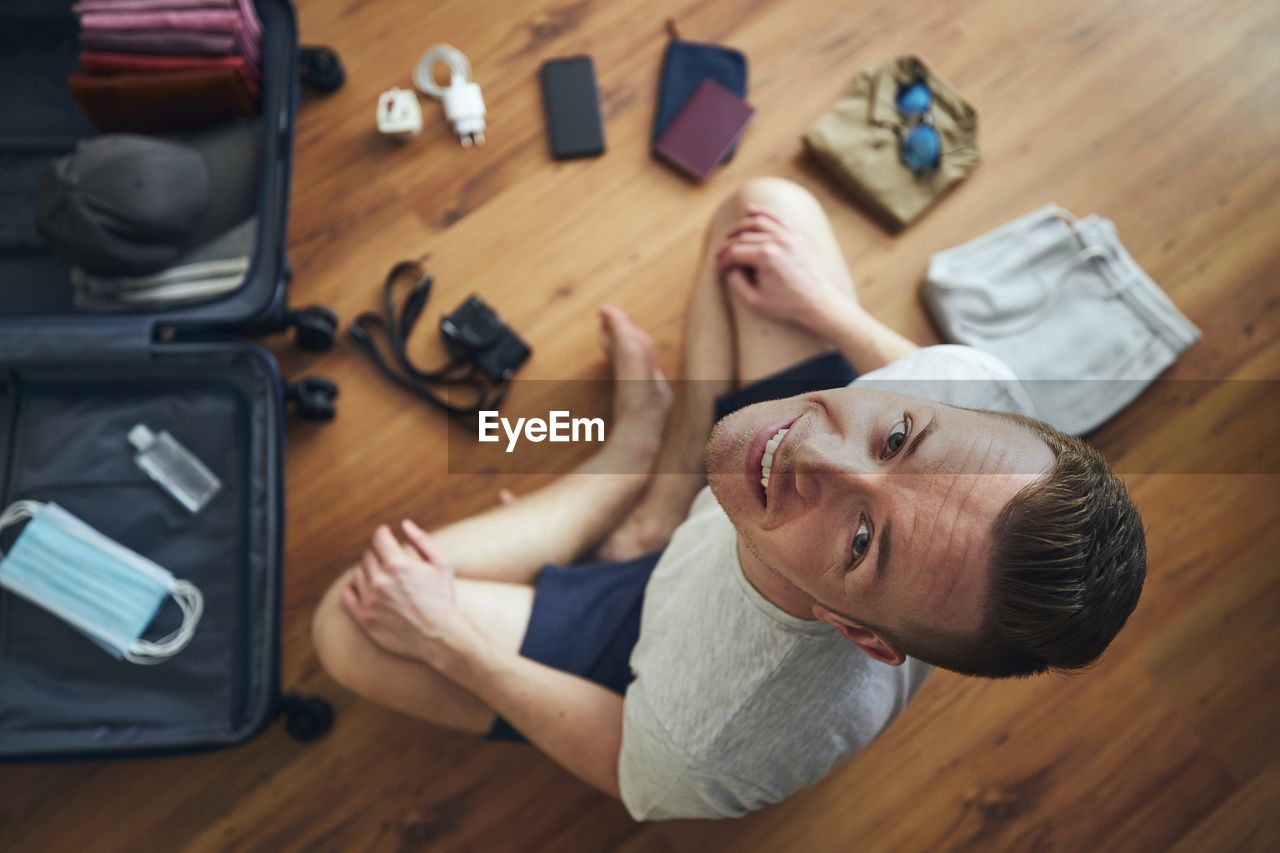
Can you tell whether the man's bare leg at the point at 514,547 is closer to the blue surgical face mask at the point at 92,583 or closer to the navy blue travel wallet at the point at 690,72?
the blue surgical face mask at the point at 92,583

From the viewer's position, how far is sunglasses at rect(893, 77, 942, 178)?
4.30 ft

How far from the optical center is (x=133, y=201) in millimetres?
1077

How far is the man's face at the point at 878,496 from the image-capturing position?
643 mm

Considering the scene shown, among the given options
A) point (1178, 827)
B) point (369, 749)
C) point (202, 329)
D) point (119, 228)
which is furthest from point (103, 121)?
point (1178, 827)

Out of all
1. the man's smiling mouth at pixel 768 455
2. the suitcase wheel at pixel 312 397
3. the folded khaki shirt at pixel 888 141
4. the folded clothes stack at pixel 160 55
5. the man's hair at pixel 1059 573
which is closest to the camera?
the man's hair at pixel 1059 573

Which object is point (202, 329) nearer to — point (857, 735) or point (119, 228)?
point (119, 228)

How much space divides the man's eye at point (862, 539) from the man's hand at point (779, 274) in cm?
44

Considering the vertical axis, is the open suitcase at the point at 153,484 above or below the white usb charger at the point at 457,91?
below

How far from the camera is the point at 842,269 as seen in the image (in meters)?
1.19

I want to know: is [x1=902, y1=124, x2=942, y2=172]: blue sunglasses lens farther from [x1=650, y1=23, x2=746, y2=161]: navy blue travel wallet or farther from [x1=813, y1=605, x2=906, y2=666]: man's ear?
[x1=813, y1=605, x2=906, y2=666]: man's ear

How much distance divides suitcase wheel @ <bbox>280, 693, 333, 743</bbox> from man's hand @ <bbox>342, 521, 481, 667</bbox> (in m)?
0.18

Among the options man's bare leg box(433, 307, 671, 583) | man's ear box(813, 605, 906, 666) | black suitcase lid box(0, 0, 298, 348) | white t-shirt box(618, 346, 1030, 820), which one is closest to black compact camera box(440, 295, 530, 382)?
man's bare leg box(433, 307, 671, 583)

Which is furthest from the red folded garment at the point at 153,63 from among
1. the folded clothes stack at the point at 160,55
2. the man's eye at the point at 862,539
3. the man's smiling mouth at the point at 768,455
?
the man's eye at the point at 862,539

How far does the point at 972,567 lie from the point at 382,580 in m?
0.69
